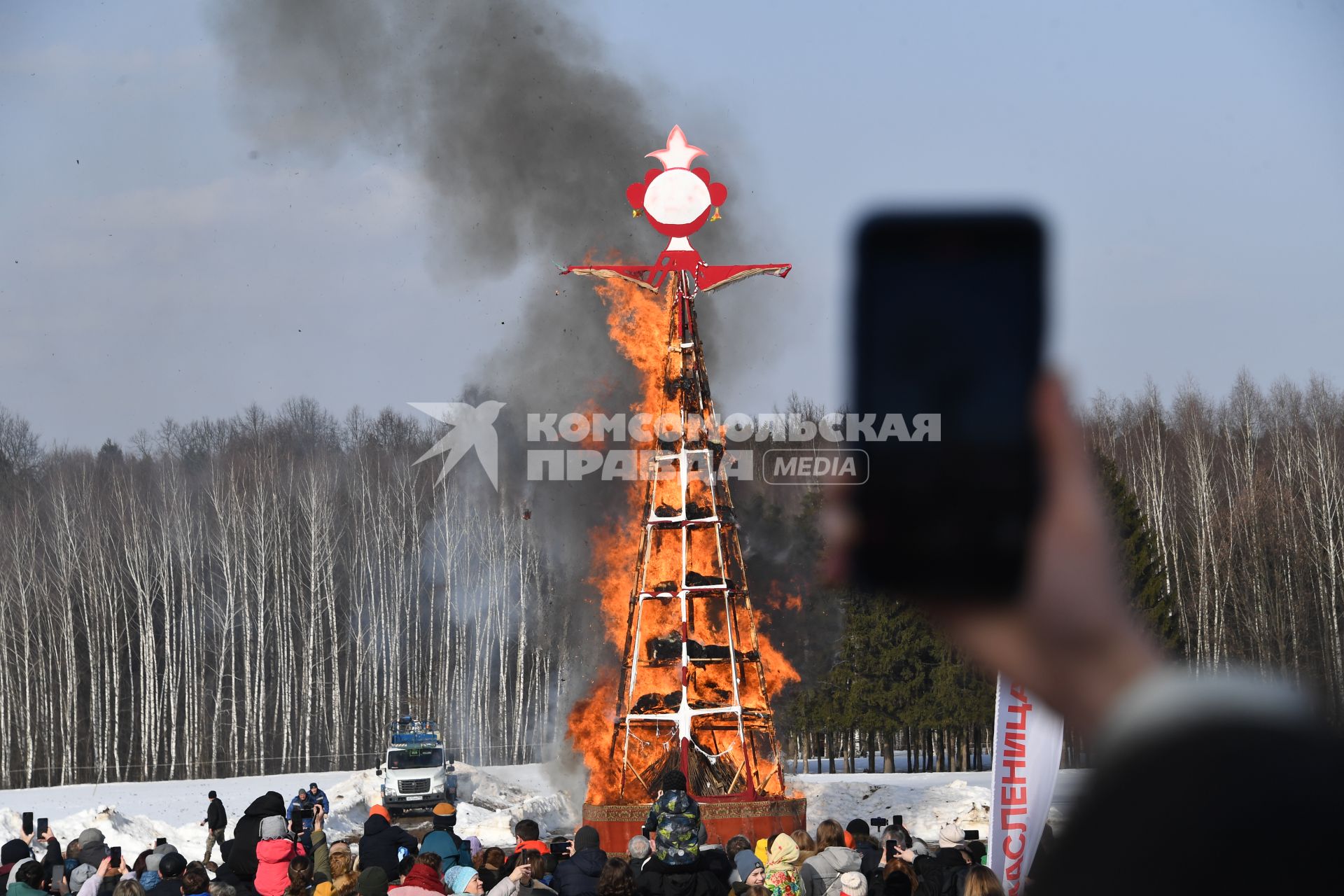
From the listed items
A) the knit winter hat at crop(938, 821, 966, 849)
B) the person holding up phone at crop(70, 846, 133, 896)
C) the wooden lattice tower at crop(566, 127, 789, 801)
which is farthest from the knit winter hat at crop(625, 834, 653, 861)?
the wooden lattice tower at crop(566, 127, 789, 801)

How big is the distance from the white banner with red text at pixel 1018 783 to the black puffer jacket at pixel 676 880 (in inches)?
96.3

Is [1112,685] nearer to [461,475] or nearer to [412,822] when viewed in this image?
[412,822]

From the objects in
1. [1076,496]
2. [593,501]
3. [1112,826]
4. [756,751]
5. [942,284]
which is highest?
[593,501]

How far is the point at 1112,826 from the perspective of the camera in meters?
0.87

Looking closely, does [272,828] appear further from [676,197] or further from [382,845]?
[676,197]

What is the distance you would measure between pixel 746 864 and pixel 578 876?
5.58 feet

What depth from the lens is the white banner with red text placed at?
414 inches

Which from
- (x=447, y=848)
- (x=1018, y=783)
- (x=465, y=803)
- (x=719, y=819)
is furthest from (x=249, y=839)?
(x=465, y=803)

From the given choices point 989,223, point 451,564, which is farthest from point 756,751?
point 451,564

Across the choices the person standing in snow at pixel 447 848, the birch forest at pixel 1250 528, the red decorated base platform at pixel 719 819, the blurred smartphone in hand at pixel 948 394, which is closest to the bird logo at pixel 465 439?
the birch forest at pixel 1250 528

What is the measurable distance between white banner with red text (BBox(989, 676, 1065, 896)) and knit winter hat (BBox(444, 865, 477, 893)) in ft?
13.1

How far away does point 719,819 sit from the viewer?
2125 centimetres

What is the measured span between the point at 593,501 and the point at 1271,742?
4052 cm

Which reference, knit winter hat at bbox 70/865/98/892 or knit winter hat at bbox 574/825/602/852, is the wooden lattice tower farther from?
knit winter hat at bbox 70/865/98/892
